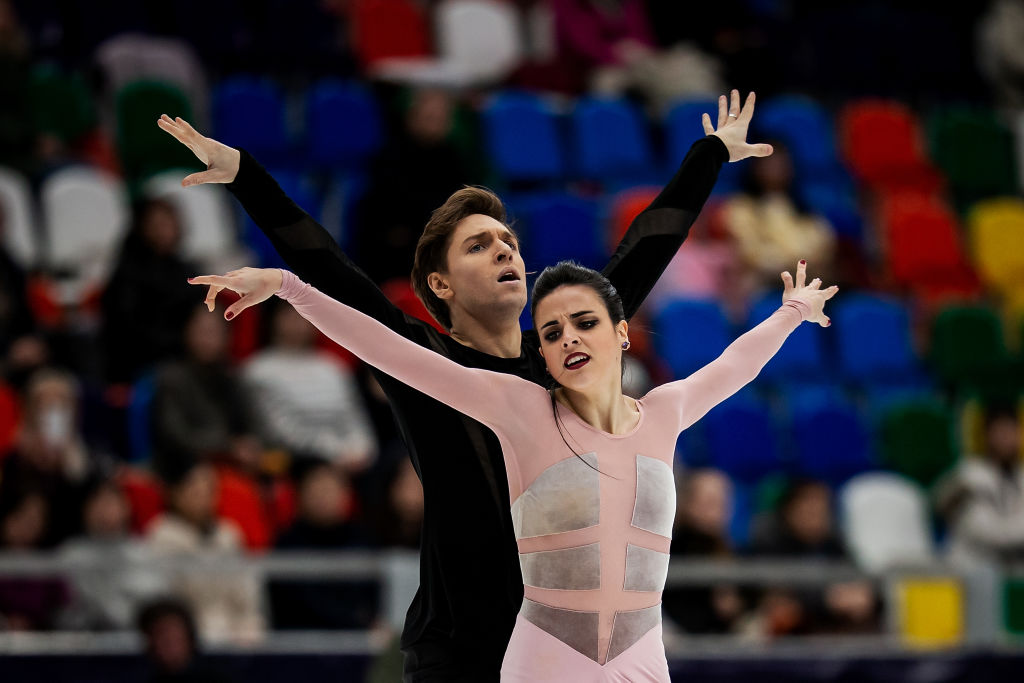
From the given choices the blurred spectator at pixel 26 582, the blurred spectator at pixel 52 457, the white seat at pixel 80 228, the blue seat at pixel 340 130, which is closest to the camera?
the blurred spectator at pixel 26 582

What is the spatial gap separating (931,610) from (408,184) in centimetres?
363

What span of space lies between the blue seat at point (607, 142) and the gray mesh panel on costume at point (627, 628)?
6889 mm

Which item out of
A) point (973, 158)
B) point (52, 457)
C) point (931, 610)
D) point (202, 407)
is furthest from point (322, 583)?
point (973, 158)

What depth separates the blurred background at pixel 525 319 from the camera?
19.9ft

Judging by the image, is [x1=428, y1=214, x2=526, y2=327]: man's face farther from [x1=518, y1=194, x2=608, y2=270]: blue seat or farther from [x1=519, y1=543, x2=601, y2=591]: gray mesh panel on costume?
[x1=518, y1=194, x2=608, y2=270]: blue seat

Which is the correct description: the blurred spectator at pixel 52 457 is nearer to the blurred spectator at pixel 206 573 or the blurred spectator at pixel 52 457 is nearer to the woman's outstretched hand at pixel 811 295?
the blurred spectator at pixel 206 573

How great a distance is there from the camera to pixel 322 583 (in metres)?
6.23

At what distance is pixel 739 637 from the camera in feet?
21.2

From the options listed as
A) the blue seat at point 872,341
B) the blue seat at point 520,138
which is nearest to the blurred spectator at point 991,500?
the blue seat at point 872,341

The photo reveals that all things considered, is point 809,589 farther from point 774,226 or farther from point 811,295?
point 811,295

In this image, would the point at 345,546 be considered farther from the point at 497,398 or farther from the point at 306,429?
the point at 497,398

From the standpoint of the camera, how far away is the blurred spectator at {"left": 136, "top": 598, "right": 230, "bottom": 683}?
5.40 metres

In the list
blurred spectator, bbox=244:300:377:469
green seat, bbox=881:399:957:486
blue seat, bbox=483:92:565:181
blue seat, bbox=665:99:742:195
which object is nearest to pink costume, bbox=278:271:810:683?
blurred spectator, bbox=244:300:377:469

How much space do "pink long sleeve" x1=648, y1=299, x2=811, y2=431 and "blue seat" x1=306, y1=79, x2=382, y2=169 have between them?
6051mm
